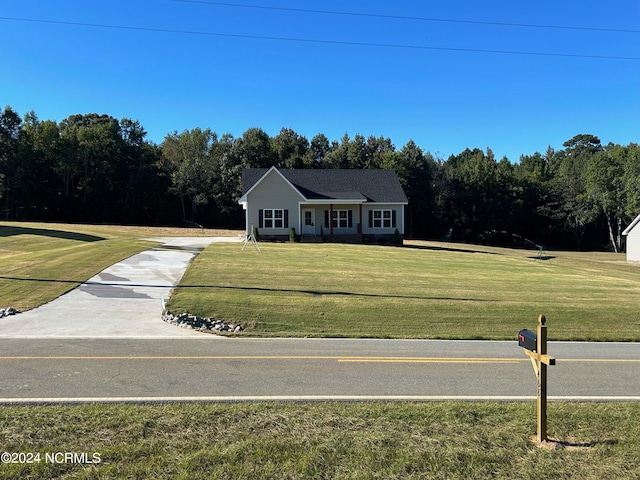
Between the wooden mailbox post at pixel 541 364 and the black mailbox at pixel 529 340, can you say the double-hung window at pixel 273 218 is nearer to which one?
the black mailbox at pixel 529 340

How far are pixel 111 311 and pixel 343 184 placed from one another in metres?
29.2

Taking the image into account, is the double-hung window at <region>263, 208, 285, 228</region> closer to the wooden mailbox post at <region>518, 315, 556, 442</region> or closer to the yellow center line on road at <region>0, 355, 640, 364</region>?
the yellow center line on road at <region>0, 355, 640, 364</region>

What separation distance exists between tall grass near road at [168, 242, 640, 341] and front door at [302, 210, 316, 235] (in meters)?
14.9

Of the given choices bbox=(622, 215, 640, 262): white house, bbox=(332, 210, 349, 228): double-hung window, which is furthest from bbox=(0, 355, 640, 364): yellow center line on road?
bbox=(622, 215, 640, 262): white house

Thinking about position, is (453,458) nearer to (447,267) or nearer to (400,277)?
(400,277)

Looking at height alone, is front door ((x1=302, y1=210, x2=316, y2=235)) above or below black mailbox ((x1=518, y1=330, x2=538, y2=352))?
above

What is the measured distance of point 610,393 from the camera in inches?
270

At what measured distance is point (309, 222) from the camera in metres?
37.9

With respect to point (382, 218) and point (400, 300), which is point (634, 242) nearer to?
point (382, 218)

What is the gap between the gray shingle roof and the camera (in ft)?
124

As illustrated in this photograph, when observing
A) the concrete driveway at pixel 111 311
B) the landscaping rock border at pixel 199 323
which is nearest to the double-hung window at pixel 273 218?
the concrete driveway at pixel 111 311

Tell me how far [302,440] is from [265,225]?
31.6m

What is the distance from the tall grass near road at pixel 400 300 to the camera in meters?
12.1

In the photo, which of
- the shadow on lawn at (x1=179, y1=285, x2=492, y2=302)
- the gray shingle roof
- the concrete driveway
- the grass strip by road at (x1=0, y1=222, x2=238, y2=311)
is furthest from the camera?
the gray shingle roof
